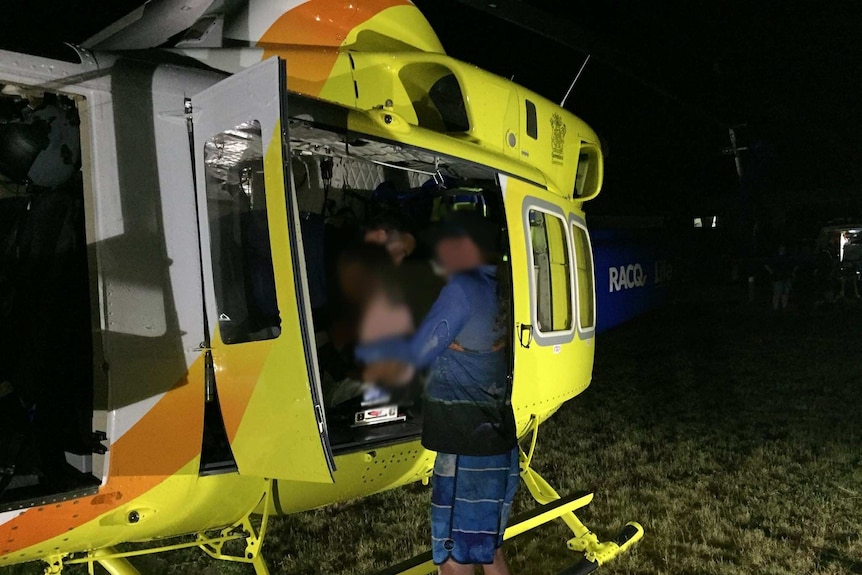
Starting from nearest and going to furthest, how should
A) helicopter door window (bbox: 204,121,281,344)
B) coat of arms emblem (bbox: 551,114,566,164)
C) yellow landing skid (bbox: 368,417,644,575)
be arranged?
helicopter door window (bbox: 204,121,281,344)
yellow landing skid (bbox: 368,417,644,575)
coat of arms emblem (bbox: 551,114,566,164)

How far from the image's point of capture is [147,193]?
2.08 meters

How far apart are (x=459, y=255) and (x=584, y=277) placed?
166cm

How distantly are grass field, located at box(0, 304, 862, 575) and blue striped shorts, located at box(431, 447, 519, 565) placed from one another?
918 mm

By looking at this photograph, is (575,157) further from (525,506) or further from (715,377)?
(715,377)

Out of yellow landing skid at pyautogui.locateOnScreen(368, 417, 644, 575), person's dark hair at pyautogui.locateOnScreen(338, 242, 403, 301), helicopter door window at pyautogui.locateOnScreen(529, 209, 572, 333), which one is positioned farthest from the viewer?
helicopter door window at pyautogui.locateOnScreen(529, 209, 572, 333)

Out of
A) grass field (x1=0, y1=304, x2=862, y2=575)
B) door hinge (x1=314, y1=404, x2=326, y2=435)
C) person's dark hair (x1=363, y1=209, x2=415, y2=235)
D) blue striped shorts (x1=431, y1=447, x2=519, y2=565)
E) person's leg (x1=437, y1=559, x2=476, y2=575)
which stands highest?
person's dark hair (x1=363, y1=209, x2=415, y2=235)

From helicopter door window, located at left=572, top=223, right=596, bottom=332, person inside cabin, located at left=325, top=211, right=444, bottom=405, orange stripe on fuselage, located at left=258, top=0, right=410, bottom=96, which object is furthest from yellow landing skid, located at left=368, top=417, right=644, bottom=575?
orange stripe on fuselage, located at left=258, top=0, right=410, bottom=96

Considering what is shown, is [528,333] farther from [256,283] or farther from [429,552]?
[256,283]

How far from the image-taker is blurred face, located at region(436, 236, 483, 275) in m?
2.48

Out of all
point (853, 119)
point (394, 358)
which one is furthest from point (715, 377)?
point (853, 119)

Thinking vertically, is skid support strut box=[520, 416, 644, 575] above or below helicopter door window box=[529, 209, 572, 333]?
below

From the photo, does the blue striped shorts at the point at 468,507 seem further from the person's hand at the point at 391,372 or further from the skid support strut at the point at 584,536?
the skid support strut at the point at 584,536

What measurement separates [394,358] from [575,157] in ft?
7.01

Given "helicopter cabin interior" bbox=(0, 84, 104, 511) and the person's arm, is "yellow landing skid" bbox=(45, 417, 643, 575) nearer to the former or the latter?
"helicopter cabin interior" bbox=(0, 84, 104, 511)
